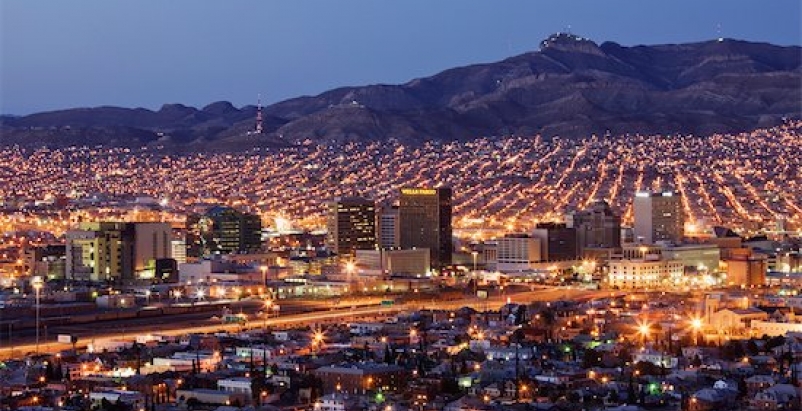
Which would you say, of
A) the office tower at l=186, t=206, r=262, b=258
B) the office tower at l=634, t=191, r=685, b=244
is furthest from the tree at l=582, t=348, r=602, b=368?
the office tower at l=186, t=206, r=262, b=258

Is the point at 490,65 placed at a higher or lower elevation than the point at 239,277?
higher

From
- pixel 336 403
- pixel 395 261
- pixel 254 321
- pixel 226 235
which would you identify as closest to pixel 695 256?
pixel 395 261

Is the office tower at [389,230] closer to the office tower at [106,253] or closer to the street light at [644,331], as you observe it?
the office tower at [106,253]

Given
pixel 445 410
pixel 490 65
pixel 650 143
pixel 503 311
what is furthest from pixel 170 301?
pixel 490 65

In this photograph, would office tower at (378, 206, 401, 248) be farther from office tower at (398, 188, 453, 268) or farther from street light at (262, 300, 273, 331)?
street light at (262, 300, 273, 331)

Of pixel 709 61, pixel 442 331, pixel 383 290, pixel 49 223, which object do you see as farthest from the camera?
pixel 709 61

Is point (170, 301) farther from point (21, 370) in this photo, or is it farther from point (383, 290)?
point (21, 370)

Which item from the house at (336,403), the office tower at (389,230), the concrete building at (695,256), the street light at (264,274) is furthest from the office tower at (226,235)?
the house at (336,403)

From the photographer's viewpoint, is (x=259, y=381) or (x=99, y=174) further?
(x=99, y=174)
